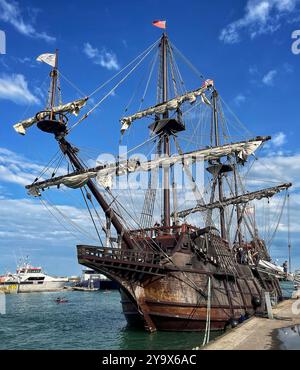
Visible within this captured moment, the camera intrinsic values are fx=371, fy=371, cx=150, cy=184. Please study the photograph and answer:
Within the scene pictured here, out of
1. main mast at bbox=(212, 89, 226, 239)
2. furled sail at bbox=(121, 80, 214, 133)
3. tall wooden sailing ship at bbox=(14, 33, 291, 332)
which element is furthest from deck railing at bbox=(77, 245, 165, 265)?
main mast at bbox=(212, 89, 226, 239)

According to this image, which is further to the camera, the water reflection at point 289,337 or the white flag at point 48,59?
the white flag at point 48,59

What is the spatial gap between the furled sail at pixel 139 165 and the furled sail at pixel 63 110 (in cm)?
458

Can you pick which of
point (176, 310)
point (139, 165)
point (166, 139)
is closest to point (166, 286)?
point (176, 310)

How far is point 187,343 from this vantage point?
1916 centimetres

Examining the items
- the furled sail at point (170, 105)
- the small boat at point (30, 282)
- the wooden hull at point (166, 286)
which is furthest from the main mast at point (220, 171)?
the small boat at point (30, 282)

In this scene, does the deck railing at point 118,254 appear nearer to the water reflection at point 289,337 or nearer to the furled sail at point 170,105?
the water reflection at point 289,337

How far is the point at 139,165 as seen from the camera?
27.0 meters

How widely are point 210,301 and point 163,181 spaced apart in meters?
10.1

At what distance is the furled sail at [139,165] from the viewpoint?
80.2 feet

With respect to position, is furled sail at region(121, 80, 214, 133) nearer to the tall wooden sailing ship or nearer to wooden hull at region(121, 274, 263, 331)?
the tall wooden sailing ship

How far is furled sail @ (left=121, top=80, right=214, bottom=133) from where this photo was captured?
33.6 metres

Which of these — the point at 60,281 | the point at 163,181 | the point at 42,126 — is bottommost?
the point at 60,281
